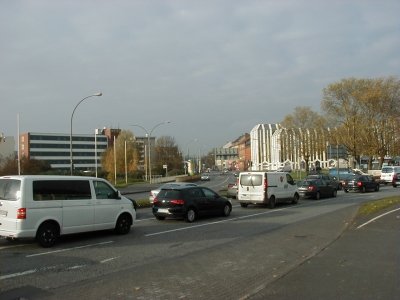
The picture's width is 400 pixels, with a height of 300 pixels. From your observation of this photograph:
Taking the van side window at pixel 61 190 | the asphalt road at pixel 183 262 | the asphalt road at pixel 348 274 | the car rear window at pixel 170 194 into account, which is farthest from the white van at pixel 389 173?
the van side window at pixel 61 190

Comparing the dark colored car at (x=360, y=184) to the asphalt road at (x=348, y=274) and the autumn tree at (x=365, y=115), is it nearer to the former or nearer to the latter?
the asphalt road at (x=348, y=274)

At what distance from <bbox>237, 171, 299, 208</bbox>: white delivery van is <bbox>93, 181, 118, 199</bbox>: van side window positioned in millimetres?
11805

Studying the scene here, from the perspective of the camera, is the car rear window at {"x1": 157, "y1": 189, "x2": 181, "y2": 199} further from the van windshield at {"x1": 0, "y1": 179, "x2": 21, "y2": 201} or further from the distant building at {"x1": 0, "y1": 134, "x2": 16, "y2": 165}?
the distant building at {"x1": 0, "y1": 134, "x2": 16, "y2": 165}

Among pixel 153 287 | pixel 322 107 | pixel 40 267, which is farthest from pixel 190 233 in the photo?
pixel 322 107

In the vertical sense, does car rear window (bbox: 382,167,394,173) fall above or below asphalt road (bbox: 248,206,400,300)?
above

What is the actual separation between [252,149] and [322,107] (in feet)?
326

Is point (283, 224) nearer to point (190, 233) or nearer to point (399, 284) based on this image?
point (190, 233)

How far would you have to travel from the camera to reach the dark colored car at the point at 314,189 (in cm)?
3225

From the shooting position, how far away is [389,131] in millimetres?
77250

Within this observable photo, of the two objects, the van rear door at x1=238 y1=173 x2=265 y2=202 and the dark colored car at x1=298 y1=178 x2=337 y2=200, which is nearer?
the van rear door at x1=238 y1=173 x2=265 y2=202

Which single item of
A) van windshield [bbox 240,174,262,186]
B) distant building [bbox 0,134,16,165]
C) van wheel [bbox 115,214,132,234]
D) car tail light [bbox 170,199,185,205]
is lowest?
van wheel [bbox 115,214,132,234]

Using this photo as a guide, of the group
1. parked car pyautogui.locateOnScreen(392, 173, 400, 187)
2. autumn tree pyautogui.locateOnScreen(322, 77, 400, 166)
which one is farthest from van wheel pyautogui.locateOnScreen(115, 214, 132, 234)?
autumn tree pyautogui.locateOnScreen(322, 77, 400, 166)

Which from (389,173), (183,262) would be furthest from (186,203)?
(389,173)

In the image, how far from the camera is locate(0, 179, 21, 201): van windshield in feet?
39.0
